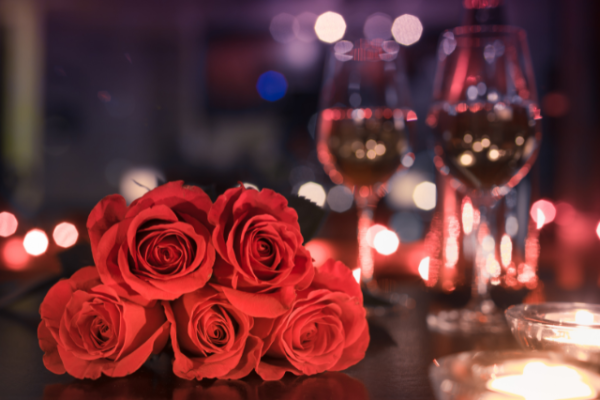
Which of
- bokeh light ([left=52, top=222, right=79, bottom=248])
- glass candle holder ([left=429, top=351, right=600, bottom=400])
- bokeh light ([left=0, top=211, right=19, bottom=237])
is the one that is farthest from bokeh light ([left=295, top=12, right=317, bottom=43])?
glass candle holder ([left=429, top=351, right=600, bottom=400])

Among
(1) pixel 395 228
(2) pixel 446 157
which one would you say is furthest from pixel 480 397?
(1) pixel 395 228

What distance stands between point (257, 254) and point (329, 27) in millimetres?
3690

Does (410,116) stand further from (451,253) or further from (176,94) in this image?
(176,94)

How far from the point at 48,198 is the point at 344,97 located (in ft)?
11.1

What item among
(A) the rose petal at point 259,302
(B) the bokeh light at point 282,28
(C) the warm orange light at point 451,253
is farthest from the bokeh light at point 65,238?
(B) the bokeh light at point 282,28

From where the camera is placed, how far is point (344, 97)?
73 centimetres

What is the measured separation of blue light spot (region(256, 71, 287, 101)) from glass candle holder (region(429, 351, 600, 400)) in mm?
3316

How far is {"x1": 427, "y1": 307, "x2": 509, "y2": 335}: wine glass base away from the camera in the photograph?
0.56 metres

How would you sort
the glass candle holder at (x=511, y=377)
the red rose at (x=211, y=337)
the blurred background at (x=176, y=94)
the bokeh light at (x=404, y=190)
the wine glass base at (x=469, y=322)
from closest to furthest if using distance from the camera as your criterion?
the glass candle holder at (x=511, y=377)
the red rose at (x=211, y=337)
the wine glass base at (x=469, y=322)
the bokeh light at (x=404, y=190)
the blurred background at (x=176, y=94)

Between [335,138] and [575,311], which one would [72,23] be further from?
[575,311]

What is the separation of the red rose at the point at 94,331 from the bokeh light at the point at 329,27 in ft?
11.7

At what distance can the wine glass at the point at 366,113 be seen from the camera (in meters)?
0.72

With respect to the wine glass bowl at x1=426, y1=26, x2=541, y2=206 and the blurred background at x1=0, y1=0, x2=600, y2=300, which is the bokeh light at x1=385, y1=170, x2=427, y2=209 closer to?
the blurred background at x1=0, y1=0, x2=600, y2=300

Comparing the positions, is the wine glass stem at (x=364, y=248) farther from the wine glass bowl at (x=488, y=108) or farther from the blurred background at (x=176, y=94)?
the blurred background at (x=176, y=94)
